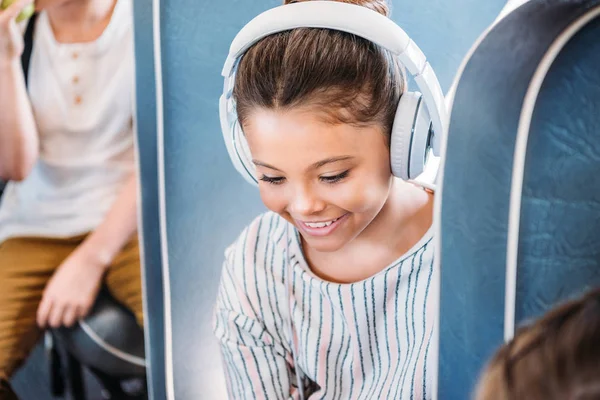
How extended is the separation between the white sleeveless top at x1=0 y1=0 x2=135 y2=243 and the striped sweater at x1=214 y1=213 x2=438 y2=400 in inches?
10.9

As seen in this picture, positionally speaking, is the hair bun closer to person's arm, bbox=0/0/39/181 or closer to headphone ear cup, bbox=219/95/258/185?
headphone ear cup, bbox=219/95/258/185

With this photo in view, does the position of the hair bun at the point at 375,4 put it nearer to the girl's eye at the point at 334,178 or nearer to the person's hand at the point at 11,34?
the girl's eye at the point at 334,178

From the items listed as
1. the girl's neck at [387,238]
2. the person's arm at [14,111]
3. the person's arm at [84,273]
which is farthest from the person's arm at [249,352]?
the person's arm at [14,111]

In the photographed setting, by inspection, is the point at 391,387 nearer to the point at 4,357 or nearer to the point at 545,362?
the point at 545,362

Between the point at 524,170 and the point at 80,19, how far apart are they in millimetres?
784

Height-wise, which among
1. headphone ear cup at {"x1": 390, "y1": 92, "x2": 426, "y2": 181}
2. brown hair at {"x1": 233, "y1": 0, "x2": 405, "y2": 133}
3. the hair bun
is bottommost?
headphone ear cup at {"x1": 390, "y1": 92, "x2": 426, "y2": 181}

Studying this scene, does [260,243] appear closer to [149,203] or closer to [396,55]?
[149,203]

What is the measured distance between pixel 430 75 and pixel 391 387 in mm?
413

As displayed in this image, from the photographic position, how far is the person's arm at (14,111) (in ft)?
3.84

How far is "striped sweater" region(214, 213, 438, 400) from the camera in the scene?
3.12 ft

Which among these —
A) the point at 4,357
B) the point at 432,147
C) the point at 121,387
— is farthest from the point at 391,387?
the point at 4,357

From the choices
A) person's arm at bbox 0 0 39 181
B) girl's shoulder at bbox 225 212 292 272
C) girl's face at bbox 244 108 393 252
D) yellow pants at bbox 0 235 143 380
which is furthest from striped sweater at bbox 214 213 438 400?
person's arm at bbox 0 0 39 181

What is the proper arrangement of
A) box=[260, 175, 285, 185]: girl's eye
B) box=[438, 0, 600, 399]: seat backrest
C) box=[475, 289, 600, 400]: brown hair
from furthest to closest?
1. box=[260, 175, 285, 185]: girl's eye
2. box=[438, 0, 600, 399]: seat backrest
3. box=[475, 289, 600, 400]: brown hair

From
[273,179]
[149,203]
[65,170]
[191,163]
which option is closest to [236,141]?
[273,179]
